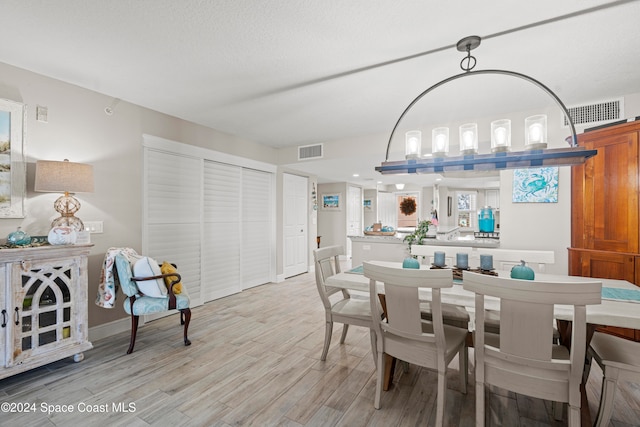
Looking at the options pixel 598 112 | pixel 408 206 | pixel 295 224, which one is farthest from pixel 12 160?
pixel 408 206

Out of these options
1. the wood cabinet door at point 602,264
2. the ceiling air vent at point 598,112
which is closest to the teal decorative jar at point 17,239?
the wood cabinet door at point 602,264

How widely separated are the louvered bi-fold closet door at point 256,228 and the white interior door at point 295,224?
1.33 ft

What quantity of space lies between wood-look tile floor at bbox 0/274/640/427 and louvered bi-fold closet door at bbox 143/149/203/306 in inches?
37.4

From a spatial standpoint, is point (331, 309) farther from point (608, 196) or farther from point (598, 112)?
point (598, 112)

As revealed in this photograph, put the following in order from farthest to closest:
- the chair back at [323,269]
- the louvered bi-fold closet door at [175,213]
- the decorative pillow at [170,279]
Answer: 1. the louvered bi-fold closet door at [175,213]
2. the decorative pillow at [170,279]
3. the chair back at [323,269]

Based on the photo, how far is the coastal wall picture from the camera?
3348 millimetres

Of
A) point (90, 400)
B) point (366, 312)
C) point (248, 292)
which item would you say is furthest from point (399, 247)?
point (90, 400)

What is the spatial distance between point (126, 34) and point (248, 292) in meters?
3.72

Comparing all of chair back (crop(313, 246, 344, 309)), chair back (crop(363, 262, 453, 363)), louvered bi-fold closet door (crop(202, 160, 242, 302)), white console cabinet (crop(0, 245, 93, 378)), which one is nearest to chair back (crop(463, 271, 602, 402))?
chair back (crop(363, 262, 453, 363))

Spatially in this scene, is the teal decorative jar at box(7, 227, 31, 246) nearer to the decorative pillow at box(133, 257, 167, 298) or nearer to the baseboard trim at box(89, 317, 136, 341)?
the decorative pillow at box(133, 257, 167, 298)

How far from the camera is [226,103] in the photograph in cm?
327

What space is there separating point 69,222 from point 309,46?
8.39ft

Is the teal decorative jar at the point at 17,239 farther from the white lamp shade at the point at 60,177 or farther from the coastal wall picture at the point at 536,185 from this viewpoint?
the coastal wall picture at the point at 536,185

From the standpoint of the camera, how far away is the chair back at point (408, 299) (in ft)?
5.11
